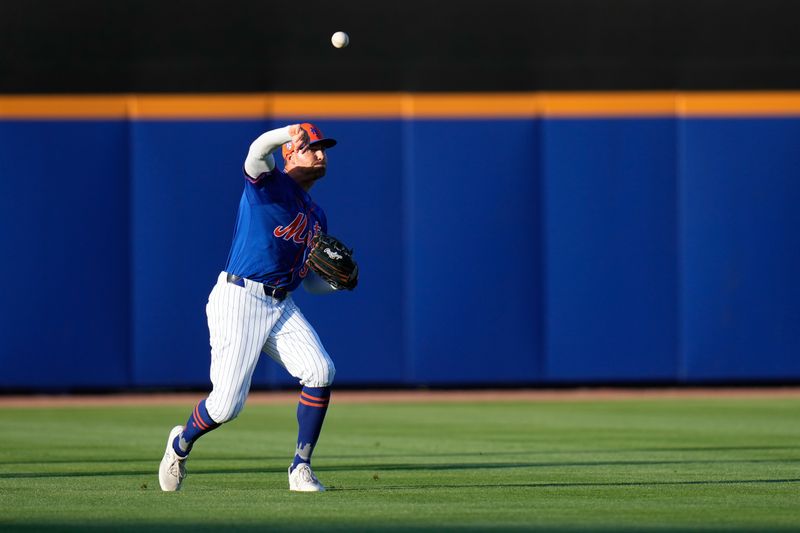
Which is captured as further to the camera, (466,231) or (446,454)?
(466,231)

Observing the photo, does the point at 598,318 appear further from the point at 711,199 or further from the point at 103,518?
the point at 103,518

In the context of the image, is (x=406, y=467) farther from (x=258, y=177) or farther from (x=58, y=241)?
(x=58, y=241)

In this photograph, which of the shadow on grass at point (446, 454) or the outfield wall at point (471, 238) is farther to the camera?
the outfield wall at point (471, 238)

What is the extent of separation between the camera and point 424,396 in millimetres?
16219

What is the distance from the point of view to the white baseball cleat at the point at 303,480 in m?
7.32

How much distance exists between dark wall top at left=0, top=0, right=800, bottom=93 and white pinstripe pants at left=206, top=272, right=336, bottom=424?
29.5 feet

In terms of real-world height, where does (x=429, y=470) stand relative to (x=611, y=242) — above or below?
below

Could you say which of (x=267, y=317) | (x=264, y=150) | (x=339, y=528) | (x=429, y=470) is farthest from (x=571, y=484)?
(x=264, y=150)

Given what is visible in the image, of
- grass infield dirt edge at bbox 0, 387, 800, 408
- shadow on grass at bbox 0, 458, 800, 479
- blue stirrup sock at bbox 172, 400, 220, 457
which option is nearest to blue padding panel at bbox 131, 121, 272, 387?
grass infield dirt edge at bbox 0, 387, 800, 408

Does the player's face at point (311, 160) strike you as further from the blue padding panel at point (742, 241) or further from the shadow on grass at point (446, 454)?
the blue padding panel at point (742, 241)

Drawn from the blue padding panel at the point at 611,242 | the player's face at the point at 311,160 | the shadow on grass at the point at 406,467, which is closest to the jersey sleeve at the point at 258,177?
the player's face at the point at 311,160

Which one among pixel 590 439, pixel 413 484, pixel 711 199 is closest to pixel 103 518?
pixel 413 484

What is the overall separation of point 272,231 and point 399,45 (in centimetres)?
927

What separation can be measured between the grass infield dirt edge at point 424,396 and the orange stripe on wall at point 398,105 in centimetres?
321
